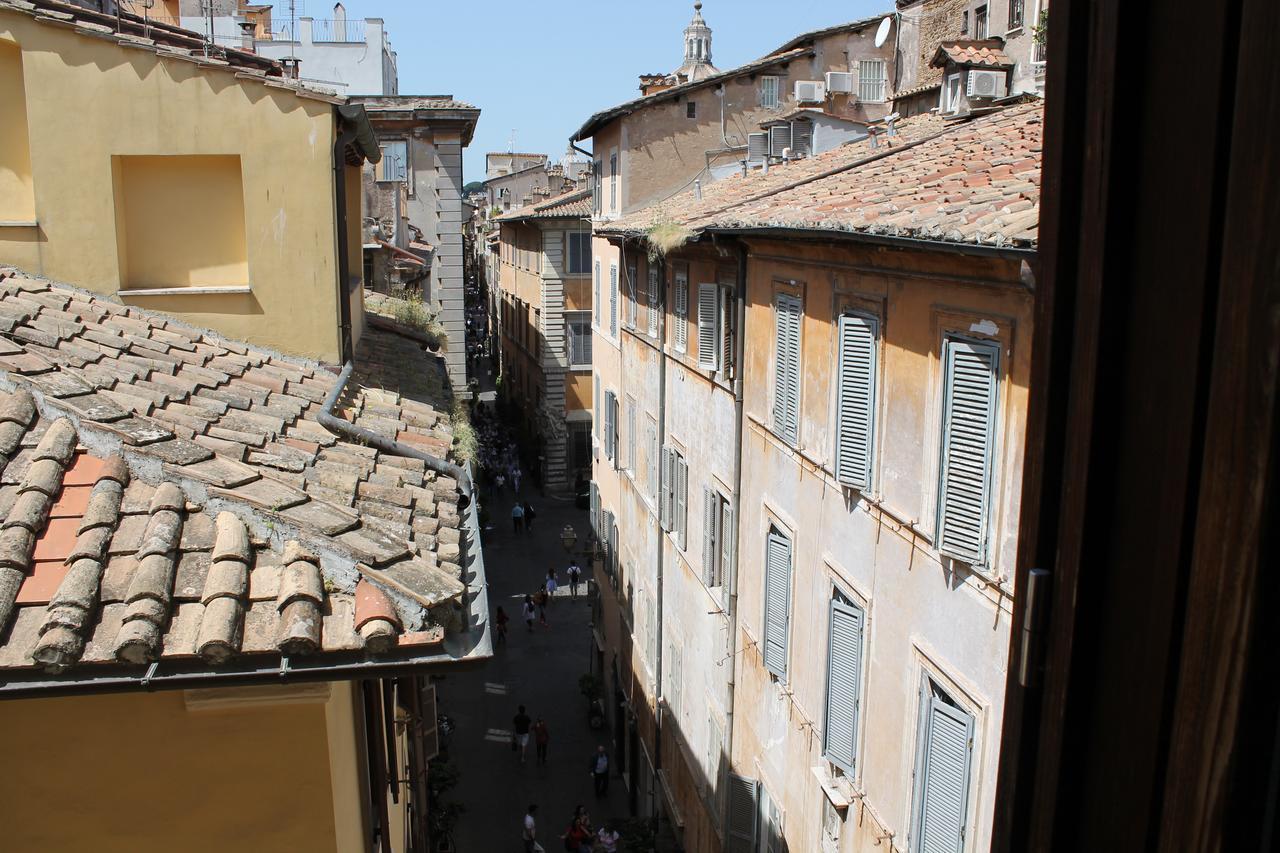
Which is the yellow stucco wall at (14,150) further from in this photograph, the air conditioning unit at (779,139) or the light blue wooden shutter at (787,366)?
the air conditioning unit at (779,139)

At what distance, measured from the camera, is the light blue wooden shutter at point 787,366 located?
10336 millimetres

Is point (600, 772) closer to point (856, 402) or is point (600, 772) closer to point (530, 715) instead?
point (530, 715)

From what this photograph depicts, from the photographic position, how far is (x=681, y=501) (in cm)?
1576

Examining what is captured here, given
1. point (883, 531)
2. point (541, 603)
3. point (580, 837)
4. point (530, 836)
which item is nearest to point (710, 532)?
point (883, 531)

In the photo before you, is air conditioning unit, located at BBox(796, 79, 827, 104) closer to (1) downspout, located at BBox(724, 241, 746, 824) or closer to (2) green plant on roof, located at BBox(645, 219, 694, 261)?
(2) green plant on roof, located at BBox(645, 219, 694, 261)

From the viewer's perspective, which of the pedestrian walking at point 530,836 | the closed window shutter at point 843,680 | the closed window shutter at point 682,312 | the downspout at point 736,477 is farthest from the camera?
the pedestrian walking at point 530,836

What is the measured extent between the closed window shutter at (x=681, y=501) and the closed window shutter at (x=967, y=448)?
27.5 ft

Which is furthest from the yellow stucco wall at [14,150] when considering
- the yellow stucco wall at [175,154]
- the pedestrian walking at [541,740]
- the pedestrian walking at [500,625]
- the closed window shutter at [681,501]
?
the pedestrian walking at [500,625]

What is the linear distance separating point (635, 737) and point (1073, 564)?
1979 centimetres

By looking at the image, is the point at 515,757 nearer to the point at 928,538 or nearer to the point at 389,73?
the point at 928,538

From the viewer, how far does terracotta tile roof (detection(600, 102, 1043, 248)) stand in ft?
21.2

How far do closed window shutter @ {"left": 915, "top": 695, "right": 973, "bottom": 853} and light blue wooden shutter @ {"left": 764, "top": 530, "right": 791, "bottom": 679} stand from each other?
326 cm

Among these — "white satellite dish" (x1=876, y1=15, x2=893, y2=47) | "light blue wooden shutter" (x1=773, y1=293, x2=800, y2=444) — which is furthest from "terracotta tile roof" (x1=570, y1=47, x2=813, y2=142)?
"light blue wooden shutter" (x1=773, y1=293, x2=800, y2=444)

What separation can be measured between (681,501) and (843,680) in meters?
6.77
